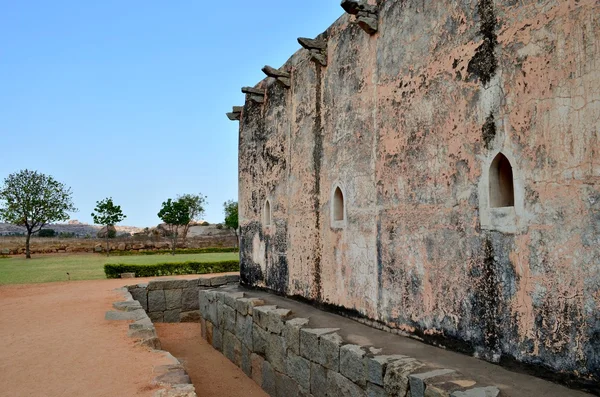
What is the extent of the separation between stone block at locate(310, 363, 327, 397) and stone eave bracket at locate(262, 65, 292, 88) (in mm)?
5480

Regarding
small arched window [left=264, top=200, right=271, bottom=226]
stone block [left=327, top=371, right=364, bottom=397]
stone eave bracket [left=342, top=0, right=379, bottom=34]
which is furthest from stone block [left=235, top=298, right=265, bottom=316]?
stone eave bracket [left=342, top=0, right=379, bottom=34]

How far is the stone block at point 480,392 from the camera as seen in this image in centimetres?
364

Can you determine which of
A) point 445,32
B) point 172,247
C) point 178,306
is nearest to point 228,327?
point 178,306

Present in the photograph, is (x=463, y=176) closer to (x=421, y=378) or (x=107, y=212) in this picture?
(x=421, y=378)

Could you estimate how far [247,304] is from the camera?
8.70 metres

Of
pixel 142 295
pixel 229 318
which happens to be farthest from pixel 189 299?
pixel 229 318

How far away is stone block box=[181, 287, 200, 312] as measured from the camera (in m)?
13.8

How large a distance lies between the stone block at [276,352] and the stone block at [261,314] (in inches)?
10.7

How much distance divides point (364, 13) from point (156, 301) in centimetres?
1031

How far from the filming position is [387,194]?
6.29 m

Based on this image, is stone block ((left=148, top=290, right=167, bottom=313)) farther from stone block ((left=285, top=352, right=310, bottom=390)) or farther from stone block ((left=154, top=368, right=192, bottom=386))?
stone block ((left=154, top=368, right=192, bottom=386))

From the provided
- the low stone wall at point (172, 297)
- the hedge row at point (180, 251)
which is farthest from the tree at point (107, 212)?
the low stone wall at point (172, 297)

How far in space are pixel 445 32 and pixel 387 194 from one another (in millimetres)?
2118

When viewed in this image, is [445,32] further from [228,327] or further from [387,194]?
[228,327]
